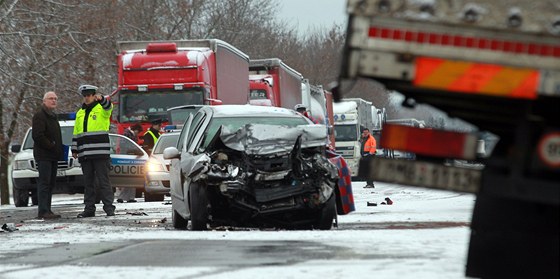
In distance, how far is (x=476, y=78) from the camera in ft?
22.1

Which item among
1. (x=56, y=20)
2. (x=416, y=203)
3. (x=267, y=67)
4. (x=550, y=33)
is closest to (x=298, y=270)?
(x=550, y=33)

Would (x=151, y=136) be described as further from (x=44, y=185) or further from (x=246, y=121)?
(x=246, y=121)

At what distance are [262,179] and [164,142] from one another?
511 inches

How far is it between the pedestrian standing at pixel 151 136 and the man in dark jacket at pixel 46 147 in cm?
862

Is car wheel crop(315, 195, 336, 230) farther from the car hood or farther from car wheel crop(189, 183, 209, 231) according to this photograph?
car wheel crop(189, 183, 209, 231)

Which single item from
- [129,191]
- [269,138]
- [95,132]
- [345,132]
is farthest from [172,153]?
[345,132]

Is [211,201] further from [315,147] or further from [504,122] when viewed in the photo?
[504,122]

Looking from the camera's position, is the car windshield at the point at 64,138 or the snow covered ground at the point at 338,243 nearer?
the snow covered ground at the point at 338,243

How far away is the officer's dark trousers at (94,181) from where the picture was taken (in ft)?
64.1

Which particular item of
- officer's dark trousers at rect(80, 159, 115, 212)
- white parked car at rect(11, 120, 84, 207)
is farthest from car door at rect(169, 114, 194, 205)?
white parked car at rect(11, 120, 84, 207)

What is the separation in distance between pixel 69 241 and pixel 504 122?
6.50 m

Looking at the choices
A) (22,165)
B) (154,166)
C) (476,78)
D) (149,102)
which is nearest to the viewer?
(476,78)

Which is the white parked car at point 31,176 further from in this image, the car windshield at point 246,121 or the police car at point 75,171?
the car windshield at point 246,121

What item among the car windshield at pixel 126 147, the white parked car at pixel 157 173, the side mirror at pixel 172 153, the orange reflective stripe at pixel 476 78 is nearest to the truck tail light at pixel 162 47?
the car windshield at pixel 126 147
